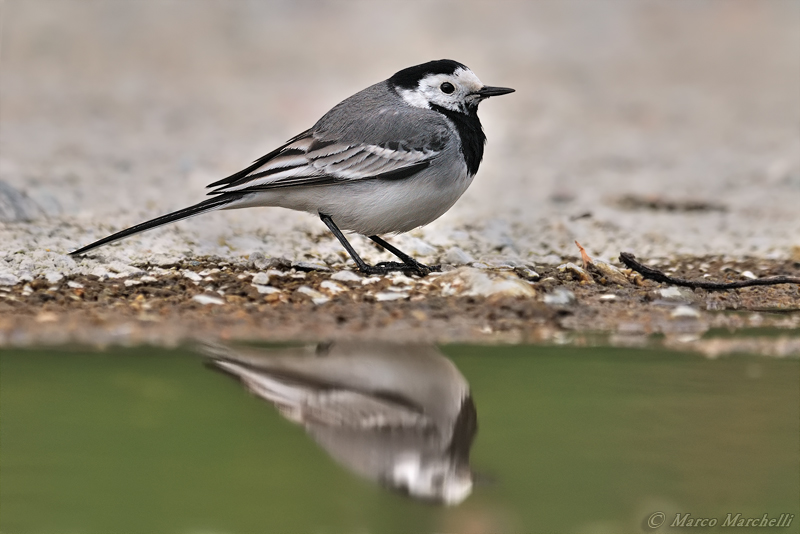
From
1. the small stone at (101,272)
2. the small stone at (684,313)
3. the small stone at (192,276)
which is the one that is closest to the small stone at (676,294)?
the small stone at (684,313)

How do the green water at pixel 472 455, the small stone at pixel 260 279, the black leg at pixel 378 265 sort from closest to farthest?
the green water at pixel 472 455
the small stone at pixel 260 279
the black leg at pixel 378 265

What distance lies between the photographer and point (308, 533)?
2957 mm

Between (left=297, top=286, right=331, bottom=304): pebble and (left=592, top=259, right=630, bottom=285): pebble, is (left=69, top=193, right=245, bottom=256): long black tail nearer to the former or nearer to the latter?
(left=297, top=286, right=331, bottom=304): pebble

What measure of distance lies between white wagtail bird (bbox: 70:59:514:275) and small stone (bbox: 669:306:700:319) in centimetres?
148

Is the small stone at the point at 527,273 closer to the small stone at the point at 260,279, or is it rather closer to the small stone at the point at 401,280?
the small stone at the point at 401,280

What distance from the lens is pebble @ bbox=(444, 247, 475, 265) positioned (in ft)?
22.9

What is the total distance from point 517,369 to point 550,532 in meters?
1.65

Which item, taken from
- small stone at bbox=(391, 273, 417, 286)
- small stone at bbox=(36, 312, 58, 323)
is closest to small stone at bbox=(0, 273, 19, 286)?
small stone at bbox=(36, 312, 58, 323)

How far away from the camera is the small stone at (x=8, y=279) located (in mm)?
5918

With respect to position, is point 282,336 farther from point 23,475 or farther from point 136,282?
point 23,475

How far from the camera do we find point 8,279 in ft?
19.5

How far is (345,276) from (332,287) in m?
0.28

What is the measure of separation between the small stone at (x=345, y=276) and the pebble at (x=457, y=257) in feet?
3.09

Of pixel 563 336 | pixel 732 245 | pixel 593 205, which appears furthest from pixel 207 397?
pixel 593 205
